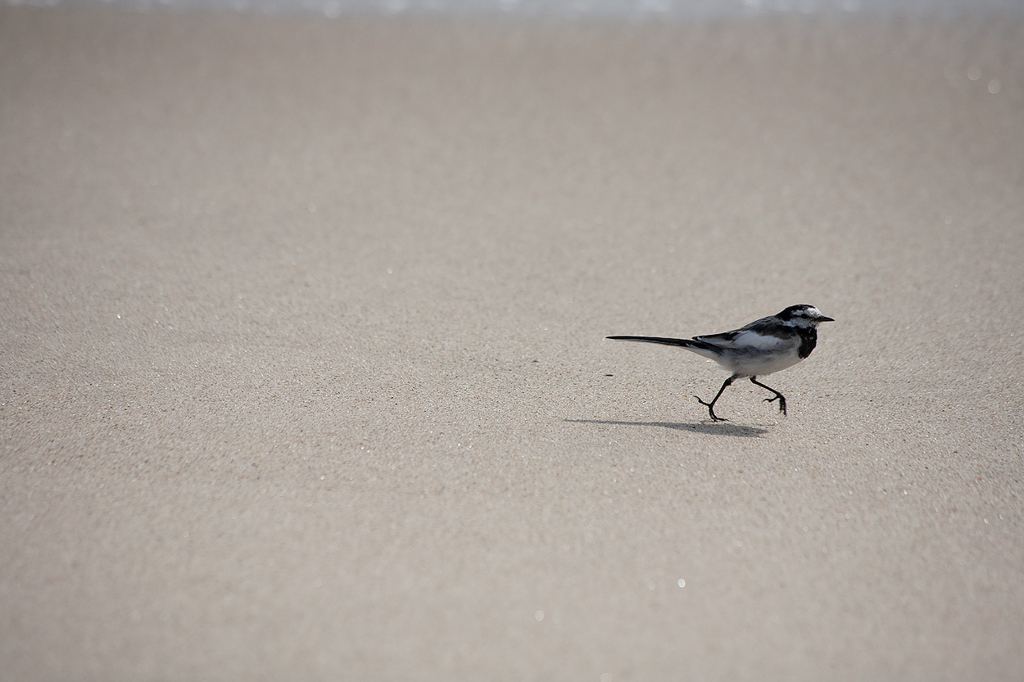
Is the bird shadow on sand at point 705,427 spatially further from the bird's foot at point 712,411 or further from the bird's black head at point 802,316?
the bird's black head at point 802,316

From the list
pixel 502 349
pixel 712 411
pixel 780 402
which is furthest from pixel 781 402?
pixel 502 349

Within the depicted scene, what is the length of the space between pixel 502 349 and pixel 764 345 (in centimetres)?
136

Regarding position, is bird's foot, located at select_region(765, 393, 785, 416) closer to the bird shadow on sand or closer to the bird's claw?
the bird's claw

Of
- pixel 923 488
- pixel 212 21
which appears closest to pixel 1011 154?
pixel 923 488

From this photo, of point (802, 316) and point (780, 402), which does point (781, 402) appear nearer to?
point (780, 402)

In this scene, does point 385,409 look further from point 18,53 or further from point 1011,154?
point 18,53

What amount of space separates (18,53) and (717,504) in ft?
25.0

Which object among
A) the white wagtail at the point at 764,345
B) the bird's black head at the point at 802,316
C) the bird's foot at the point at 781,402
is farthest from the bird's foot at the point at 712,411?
the bird's black head at the point at 802,316

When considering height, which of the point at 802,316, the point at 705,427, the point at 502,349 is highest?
the point at 802,316

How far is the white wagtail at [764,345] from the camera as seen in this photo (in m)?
3.70

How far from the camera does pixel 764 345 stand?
368 centimetres

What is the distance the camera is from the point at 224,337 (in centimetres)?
443

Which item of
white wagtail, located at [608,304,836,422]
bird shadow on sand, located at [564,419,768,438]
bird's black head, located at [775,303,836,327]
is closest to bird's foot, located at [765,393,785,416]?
white wagtail, located at [608,304,836,422]

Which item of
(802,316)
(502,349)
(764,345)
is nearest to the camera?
(764,345)
